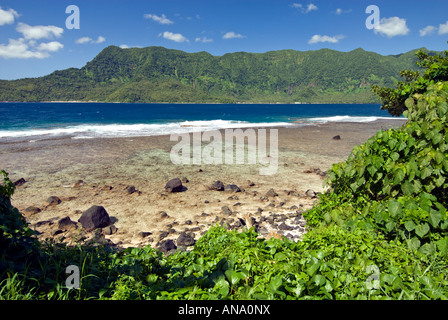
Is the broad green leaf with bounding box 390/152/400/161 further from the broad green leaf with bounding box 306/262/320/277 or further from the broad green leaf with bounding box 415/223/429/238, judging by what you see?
the broad green leaf with bounding box 306/262/320/277

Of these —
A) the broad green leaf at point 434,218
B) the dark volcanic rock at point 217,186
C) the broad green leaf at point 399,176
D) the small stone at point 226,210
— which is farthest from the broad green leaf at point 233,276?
the dark volcanic rock at point 217,186

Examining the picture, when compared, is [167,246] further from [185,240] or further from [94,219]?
[94,219]

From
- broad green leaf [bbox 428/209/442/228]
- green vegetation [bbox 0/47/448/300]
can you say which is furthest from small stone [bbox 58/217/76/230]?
broad green leaf [bbox 428/209/442/228]

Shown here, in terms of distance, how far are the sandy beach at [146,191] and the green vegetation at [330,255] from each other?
3.70ft

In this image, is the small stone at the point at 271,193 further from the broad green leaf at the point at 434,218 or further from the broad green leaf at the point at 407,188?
the broad green leaf at the point at 434,218

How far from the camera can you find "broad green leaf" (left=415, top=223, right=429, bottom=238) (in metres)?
3.27

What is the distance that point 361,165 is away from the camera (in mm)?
4391

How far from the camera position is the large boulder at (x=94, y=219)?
7414 mm

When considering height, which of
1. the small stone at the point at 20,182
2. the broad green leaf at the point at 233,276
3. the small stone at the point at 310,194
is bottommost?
the small stone at the point at 310,194

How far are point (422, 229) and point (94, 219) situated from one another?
301 inches

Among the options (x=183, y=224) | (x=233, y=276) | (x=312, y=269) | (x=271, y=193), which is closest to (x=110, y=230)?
(x=183, y=224)

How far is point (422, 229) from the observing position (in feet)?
10.8

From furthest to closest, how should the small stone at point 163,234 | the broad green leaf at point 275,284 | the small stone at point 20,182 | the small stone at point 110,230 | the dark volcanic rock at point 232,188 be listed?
the small stone at point 20,182 → the dark volcanic rock at point 232,188 → the small stone at point 110,230 → the small stone at point 163,234 → the broad green leaf at point 275,284

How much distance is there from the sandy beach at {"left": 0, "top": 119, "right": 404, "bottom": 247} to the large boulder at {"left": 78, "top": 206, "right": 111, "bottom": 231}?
0.25 m
